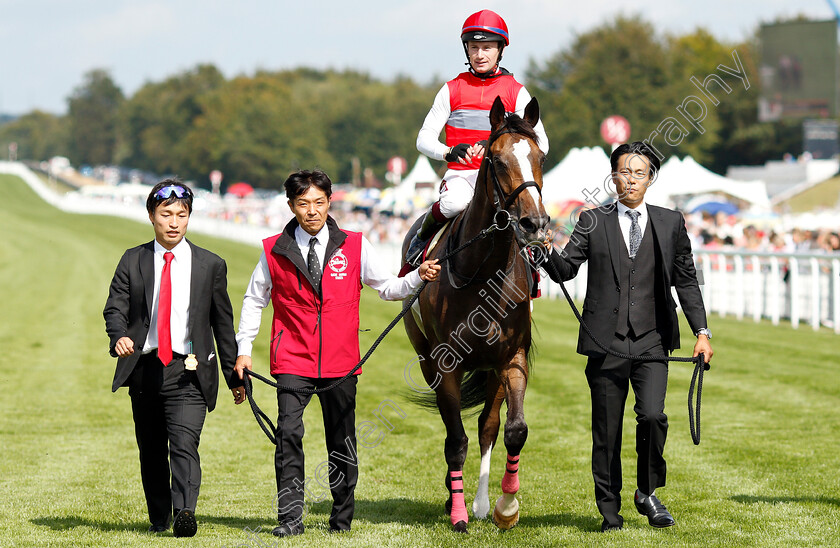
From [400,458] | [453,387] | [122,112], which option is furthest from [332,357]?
[122,112]

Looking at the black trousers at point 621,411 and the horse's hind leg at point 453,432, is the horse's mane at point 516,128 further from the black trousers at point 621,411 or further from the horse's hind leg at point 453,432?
the horse's hind leg at point 453,432

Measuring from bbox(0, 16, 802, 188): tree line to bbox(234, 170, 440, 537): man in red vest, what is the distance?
0.45 metres

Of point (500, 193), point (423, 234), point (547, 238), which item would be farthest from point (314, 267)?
point (547, 238)

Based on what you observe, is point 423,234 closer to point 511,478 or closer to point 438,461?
point 511,478

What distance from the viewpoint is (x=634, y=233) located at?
17.2 feet

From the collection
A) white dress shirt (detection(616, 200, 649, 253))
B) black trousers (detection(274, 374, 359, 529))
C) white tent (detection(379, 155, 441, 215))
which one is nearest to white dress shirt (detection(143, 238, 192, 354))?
black trousers (detection(274, 374, 359, 529))

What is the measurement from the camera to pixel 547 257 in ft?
16.6

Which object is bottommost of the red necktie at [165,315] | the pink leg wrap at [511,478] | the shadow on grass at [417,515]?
the shadow on grass at [417,515]

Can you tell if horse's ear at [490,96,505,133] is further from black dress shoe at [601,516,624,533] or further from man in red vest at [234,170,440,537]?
black dress shoe at [601,516,624,533]

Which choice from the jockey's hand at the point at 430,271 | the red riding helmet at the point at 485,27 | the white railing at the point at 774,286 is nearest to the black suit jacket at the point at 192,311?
the jockey's hand at the point at 430,271

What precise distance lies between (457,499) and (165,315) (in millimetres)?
1776

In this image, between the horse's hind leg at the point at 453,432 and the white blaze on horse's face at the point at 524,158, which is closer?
the white blaze on horse's face at the point at 524,158

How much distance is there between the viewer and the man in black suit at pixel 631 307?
518 cm

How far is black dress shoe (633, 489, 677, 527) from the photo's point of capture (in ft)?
17.3
